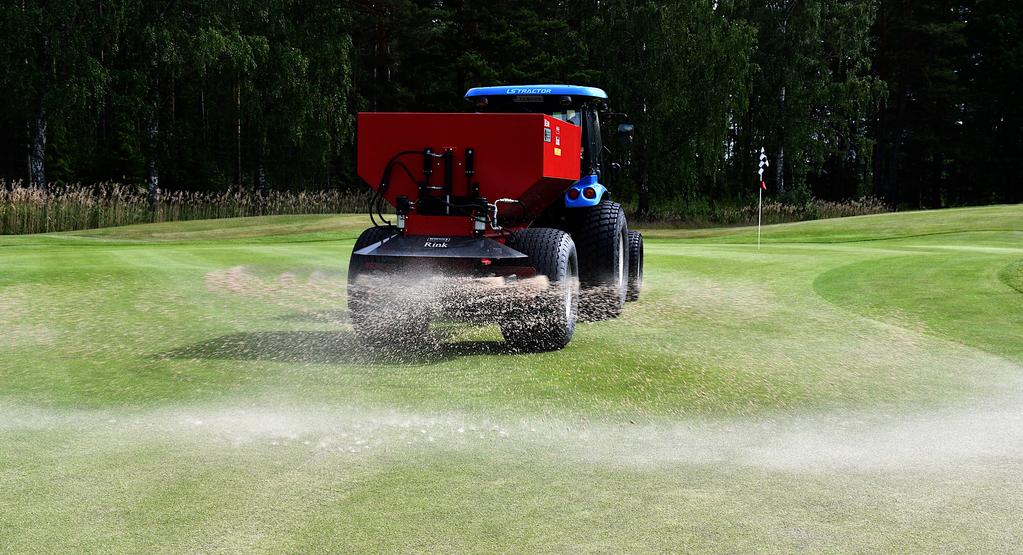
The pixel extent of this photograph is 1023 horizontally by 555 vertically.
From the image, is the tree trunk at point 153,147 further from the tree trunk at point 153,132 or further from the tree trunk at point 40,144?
the tree trunk at point 40,144

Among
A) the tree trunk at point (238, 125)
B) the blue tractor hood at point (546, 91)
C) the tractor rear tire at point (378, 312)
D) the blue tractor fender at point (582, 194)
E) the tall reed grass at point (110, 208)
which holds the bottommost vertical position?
the tractor rear tire at point (378, 312)

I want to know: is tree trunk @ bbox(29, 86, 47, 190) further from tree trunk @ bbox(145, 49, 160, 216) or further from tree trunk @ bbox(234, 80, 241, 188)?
tree trunk @ bbox(234, 80, 241, 188)

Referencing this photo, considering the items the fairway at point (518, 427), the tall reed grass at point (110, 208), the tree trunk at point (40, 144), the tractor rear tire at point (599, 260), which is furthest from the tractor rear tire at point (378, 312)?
the tree trunk at point (40, 144)

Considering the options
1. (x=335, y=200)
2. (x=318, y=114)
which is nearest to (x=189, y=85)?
(x=318, y=114)

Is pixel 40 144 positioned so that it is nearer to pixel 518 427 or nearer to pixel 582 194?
pixel 582 194

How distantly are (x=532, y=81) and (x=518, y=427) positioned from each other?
3627 centimetres

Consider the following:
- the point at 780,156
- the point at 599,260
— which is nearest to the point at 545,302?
the point at 599,260

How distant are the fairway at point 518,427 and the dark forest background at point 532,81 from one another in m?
20.8

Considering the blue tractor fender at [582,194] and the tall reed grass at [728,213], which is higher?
the blue tractor fender at [582,194]

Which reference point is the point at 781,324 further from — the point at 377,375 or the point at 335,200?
the point at 335,200

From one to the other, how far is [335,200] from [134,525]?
30.4 m

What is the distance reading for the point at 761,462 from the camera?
189 inches

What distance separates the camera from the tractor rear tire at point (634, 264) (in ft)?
37.3

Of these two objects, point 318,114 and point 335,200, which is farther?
point 318,114
